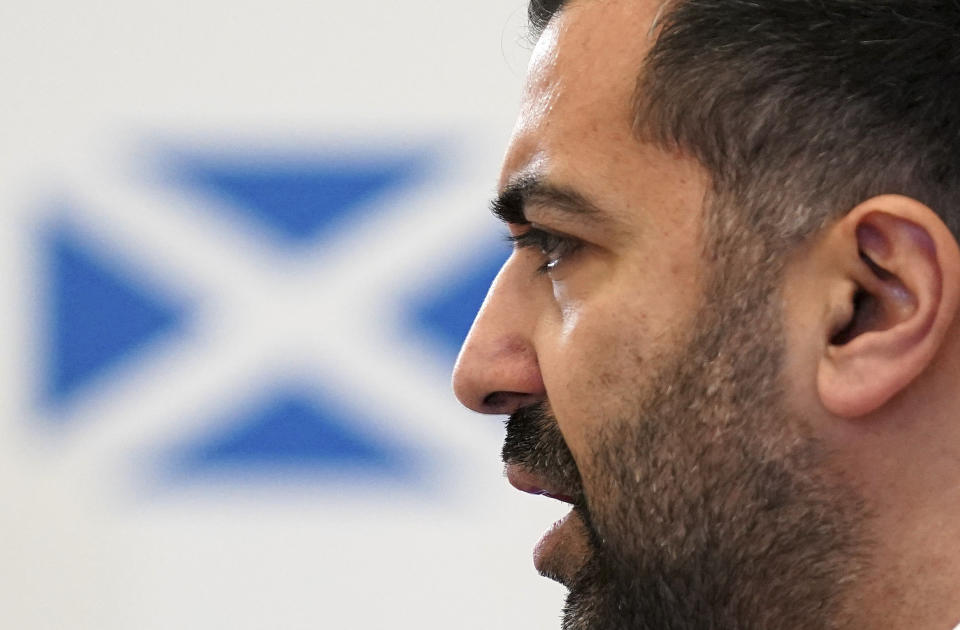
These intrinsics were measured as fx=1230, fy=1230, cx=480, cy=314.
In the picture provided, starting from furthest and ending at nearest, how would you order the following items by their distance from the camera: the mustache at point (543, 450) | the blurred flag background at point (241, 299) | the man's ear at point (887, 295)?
the blurred flag background at point (241, 299)
the mustache at point (543, 450)
the man's ear at point (887, 295)

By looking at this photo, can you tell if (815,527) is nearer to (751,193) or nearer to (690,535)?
(690,535)

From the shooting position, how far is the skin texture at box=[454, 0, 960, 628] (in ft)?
2.30

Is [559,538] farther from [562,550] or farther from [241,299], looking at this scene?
[241,299]

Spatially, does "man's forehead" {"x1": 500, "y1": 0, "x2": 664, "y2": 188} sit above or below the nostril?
above

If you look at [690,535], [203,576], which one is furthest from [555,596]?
[690,535]

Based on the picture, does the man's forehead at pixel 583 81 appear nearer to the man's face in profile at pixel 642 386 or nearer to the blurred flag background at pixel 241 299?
the man's face in profile at pixel 642 386

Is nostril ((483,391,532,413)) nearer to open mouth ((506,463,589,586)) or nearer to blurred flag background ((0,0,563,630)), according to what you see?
open mouth ((506,463,589,586))

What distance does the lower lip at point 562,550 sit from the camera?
32.8 inches

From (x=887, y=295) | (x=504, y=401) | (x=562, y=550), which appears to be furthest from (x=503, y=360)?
(x=887, y=295)

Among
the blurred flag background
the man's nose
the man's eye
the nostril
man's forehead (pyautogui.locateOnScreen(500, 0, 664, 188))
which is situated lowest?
the nostril

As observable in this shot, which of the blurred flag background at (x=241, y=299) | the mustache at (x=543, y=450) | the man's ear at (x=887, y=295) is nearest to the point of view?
the man's ear at (x=887, y=295)

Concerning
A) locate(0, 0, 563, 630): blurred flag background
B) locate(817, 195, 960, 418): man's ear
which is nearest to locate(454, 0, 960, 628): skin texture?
locate(817, 195, 960, 418): man's ear

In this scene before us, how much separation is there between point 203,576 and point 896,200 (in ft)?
4.57

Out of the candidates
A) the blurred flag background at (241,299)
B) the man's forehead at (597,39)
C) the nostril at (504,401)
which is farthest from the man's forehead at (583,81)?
the blurred flag background at (241,299)
